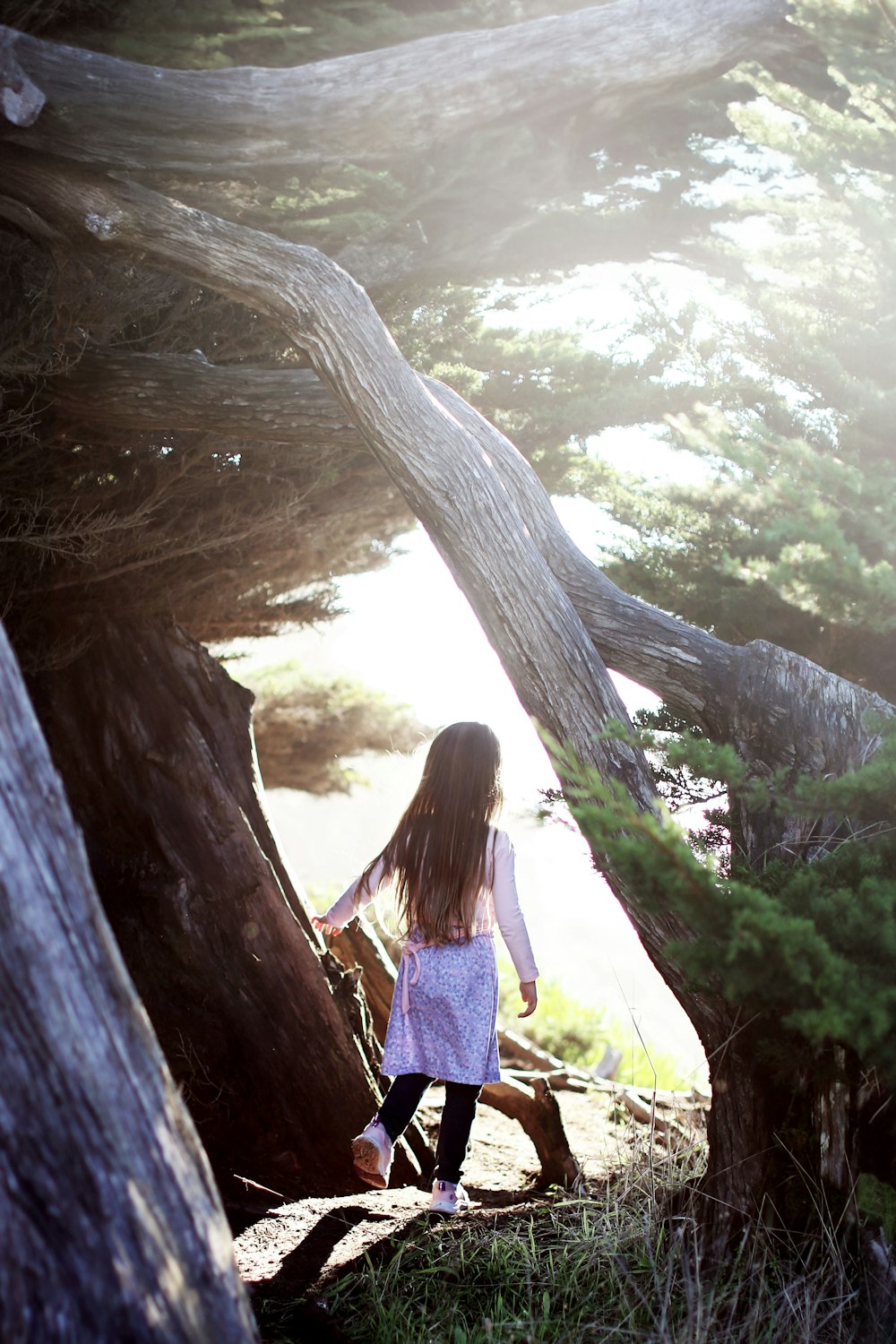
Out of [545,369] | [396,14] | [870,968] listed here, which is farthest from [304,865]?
[870,968]

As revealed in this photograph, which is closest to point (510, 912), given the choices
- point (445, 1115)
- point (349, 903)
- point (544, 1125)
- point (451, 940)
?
point (451, 940)

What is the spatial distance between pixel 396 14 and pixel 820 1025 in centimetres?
556

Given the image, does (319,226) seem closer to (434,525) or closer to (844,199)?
(434,525)

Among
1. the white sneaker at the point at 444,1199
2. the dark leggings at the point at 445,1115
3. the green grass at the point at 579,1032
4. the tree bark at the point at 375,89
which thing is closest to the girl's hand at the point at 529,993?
the dark leggings at the point at 445,1115

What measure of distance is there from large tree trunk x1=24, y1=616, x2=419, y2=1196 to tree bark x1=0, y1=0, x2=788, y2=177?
2882mm

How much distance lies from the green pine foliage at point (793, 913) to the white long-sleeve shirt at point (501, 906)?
3.71ft

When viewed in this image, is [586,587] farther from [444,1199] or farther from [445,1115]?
[444,1199]

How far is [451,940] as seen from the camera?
3.93m

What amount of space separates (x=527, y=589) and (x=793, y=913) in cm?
165

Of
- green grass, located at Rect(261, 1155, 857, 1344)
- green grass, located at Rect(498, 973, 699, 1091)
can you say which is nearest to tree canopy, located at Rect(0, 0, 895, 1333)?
green grass, located at Rect(261, 1155, 857, 1344)

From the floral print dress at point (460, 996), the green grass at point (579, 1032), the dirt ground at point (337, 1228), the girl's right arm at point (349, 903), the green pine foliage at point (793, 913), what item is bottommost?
the green grass at point (579, 1032)

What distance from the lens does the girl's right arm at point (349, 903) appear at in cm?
406

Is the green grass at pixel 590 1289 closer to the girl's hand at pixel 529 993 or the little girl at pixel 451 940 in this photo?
the little girl at pixel 451 940

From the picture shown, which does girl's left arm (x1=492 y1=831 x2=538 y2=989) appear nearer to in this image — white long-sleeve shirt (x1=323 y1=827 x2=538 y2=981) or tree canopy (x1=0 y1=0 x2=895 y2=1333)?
white long-sleeve shirt (x1=323 y1=827 x2=538 y2=981)
